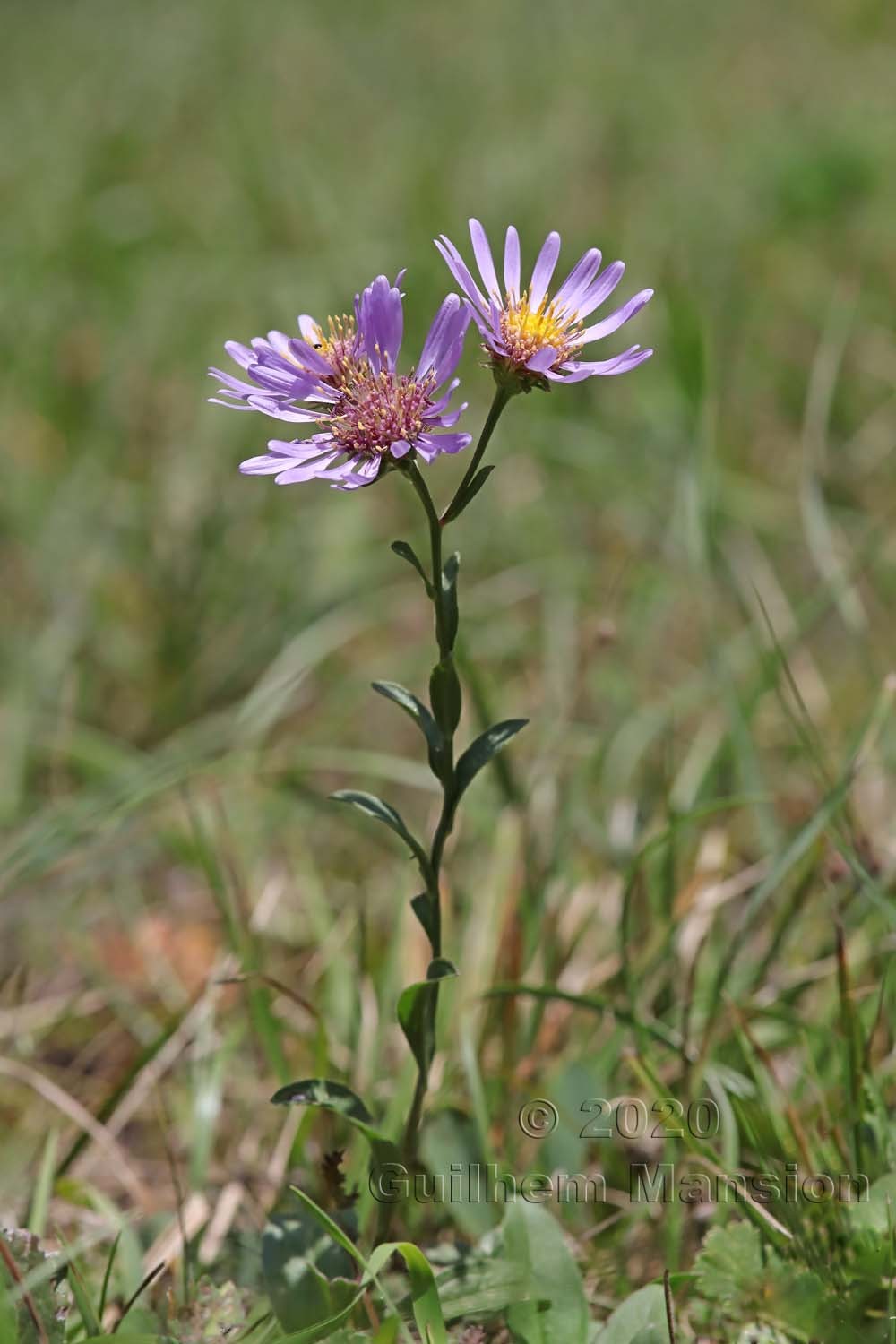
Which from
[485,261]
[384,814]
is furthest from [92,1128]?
[485,261]

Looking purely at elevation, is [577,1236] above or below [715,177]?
below

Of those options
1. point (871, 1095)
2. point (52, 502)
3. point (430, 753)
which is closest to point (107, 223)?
point (52, 502)

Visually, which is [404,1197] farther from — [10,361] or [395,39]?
[395,39]

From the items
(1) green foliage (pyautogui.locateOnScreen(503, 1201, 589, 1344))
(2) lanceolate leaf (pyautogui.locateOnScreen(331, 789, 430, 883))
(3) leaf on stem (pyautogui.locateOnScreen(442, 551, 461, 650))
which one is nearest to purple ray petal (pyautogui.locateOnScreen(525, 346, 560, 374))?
(3) leaf on stem (pyautogui.locateOnScreen(442, 551, 461, 650))

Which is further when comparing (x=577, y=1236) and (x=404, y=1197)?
(x=577, y=1236)

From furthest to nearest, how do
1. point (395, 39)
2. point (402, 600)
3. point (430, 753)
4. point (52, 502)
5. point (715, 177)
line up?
point (395, 39)
point (715, 177)
point (52, 502)
point (402, 600)
point (430, 753)

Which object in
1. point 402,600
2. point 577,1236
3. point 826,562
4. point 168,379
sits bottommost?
point 577,1236
